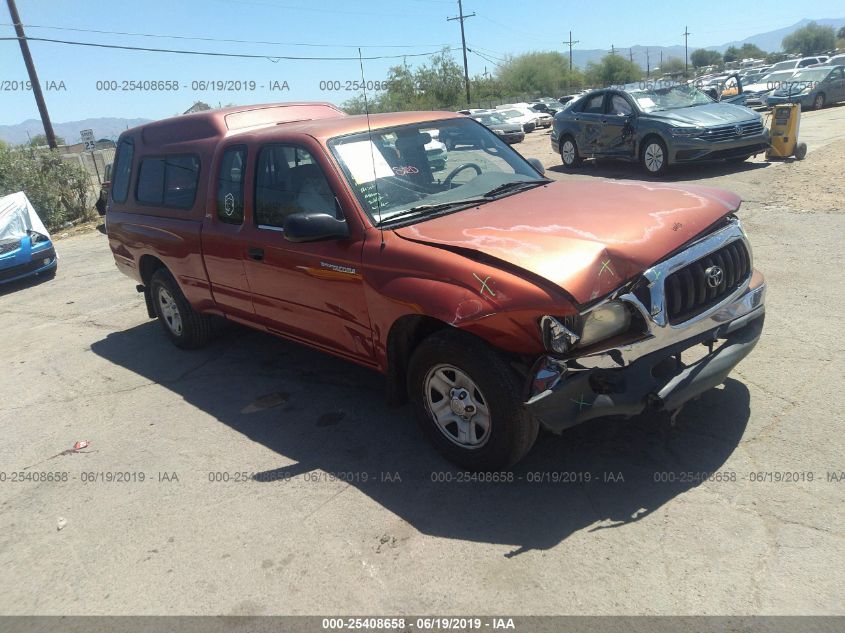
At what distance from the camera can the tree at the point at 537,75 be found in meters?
75.1

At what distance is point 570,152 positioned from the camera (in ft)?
47.5

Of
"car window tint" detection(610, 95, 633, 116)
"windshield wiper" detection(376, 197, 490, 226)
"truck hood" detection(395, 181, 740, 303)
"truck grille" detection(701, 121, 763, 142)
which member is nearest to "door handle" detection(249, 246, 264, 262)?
"windshield wiper" detection(376, 197, 490, 226)

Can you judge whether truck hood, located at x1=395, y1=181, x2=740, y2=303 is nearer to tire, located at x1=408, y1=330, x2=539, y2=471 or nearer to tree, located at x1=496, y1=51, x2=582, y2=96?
tire, located at x1=408, y1=330, x2=539, y2=471

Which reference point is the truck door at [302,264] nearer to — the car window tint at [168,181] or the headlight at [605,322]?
the car window tint at [168,181]

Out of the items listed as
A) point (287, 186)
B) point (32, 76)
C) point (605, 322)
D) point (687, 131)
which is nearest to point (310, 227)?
point (287, 186)

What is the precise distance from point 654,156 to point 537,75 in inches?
2785

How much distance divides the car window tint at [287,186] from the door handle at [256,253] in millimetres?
179

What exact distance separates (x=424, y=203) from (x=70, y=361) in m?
4.45

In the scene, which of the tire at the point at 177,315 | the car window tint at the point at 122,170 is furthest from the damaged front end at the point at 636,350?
the car window tint at the point at 122,170

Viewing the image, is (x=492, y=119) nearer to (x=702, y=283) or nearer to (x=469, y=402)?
(x=702, y=283)

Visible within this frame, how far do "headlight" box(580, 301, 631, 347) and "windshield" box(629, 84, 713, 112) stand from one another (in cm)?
1030

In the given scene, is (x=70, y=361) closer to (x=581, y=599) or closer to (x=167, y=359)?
(x=167, y=359)

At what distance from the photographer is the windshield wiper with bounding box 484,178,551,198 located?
432 centimetres

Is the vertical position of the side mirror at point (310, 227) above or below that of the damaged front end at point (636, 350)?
above
